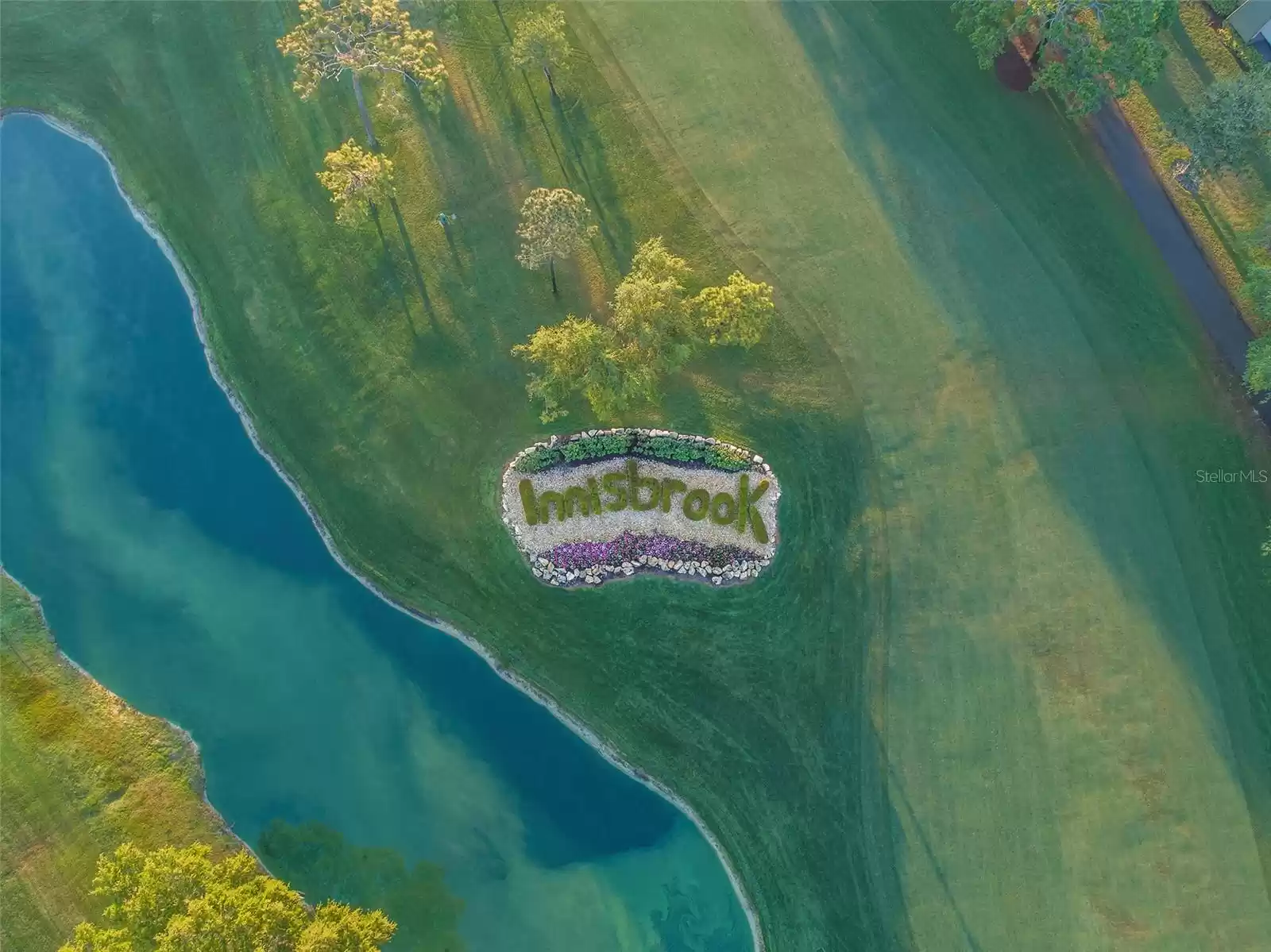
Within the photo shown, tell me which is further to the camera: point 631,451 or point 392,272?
point 392,272

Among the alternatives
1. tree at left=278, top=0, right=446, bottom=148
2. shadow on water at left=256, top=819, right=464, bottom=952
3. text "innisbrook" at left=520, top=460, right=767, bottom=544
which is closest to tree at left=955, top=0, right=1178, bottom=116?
text "innisbrook" at left=520, top=460, right=767, bottom=544

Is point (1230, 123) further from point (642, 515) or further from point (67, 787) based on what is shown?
point (67, 787)

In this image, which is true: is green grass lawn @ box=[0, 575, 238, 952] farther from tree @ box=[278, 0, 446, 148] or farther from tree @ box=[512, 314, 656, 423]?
tree @ box=[278, 0, 446, 148]

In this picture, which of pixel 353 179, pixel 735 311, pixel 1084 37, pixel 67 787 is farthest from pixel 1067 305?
pixel 67 787

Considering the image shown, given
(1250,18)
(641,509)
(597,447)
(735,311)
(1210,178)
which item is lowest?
(641,509)

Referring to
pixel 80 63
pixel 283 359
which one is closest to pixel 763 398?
pixel 283 359

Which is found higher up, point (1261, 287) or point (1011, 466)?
point (1261, 287)

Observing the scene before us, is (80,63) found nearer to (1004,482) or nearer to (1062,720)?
(1004,482)
